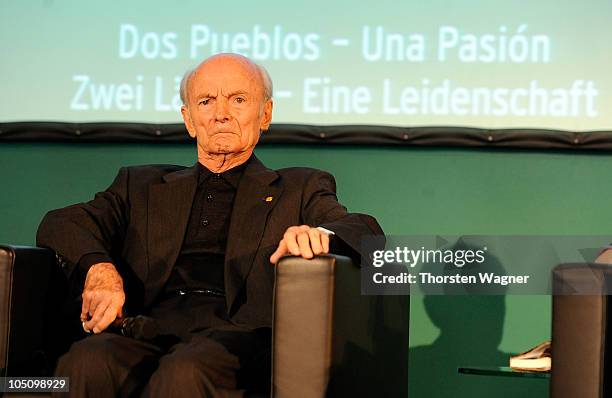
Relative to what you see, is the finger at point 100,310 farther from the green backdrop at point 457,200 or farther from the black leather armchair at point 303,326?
the green backdrop at point 457,200

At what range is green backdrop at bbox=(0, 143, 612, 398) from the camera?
3789mm

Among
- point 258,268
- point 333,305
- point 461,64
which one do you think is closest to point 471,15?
point 461,64

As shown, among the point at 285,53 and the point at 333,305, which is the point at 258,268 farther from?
the point at 285,53

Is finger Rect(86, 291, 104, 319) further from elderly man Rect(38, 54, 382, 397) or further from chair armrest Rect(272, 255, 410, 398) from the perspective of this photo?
chair armrest Rect(272, 255, 410, 398)

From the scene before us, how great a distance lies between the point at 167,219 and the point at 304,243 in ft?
2.20

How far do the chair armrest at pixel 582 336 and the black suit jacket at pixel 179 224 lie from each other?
20.8 inches

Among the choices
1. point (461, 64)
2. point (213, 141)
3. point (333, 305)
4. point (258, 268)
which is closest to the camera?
point (333, 305)

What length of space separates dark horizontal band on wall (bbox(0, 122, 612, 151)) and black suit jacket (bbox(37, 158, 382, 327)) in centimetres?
72

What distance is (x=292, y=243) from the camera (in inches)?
95.5

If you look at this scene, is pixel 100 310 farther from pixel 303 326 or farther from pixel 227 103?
pixel 227 103

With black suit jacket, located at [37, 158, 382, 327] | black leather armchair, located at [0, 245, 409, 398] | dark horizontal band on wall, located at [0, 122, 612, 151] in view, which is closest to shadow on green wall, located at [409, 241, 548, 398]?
dark horizontal band on wall, located at [0, 122, 612, 151]

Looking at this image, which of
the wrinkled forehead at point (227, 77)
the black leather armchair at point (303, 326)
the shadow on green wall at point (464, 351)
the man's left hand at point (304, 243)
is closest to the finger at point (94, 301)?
the black leather armchair at point (303, 326)

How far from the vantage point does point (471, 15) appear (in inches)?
149

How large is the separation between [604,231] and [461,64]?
766 mm
